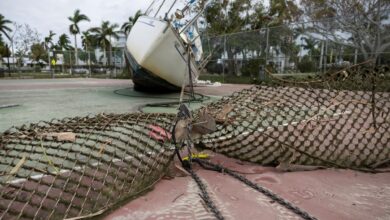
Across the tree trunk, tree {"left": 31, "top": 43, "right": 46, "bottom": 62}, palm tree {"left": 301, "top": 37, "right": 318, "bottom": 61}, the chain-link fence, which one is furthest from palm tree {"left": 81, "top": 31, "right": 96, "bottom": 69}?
palm tree {"left": 301, "top": 37, "right": 318, "bottom": 61}

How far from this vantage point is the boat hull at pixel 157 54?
7.28 m

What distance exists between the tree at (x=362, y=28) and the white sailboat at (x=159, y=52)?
6.68 metres

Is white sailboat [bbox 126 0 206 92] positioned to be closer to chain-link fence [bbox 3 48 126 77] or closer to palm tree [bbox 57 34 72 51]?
chain-link fence [bbox 3 48 126 77]

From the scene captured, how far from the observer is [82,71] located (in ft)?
100

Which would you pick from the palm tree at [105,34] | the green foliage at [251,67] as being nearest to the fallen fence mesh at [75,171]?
the green foliage at [251,67]

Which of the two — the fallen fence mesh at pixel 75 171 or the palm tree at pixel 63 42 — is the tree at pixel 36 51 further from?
the fallen fence mesh at pixel 75 171

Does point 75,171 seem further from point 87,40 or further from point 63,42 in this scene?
point 63,42

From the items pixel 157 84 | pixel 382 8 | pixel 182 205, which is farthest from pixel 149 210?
pixel 382 8

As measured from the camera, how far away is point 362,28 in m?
12.5

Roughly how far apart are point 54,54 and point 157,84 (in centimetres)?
1986

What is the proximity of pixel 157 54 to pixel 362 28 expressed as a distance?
9610mm

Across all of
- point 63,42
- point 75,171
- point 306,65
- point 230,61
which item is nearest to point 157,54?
point 75,171

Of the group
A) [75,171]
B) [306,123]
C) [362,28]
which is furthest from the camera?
[362,28]

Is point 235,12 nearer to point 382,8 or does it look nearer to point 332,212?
point 382,8
